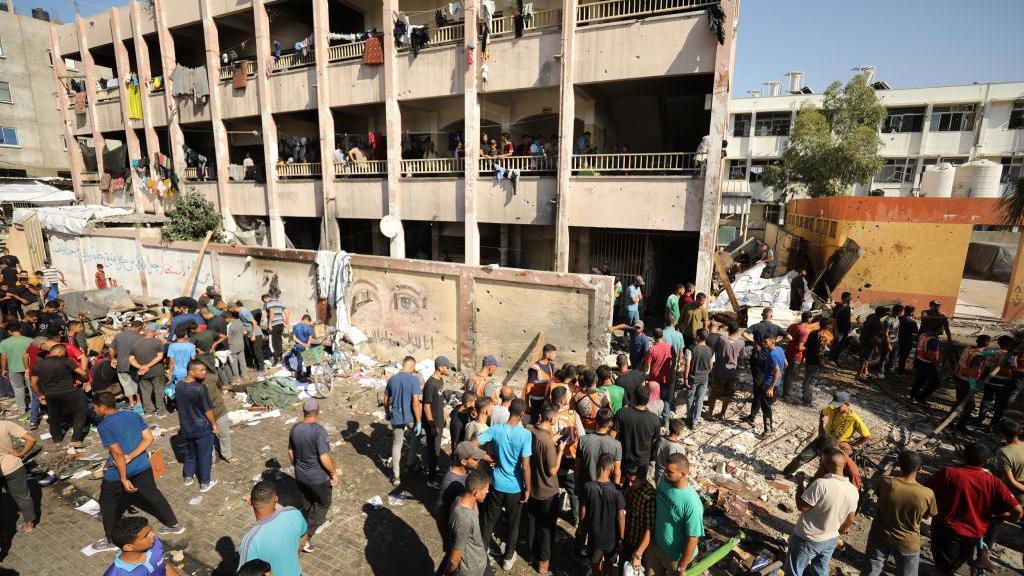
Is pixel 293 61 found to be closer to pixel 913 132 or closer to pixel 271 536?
pixel 271 536

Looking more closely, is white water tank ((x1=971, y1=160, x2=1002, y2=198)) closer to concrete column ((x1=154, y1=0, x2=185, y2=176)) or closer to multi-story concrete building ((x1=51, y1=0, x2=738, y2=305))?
multi-story concrete building ((x1=51, y1=0, x2=738, y2=305))

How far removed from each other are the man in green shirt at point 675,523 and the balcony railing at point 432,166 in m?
12.1

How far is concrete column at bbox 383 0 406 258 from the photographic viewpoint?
14234 millimetres

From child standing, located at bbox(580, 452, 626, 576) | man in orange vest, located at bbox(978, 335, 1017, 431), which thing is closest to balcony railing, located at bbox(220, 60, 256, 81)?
child standing, located at bbox(580, 452, 626, 576)

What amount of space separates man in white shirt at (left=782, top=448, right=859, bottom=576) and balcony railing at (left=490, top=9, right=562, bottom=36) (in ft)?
39.3

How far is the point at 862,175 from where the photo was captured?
23.7 metres

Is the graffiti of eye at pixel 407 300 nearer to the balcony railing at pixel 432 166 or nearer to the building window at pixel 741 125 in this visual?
the balcony railing at pixel 432 166

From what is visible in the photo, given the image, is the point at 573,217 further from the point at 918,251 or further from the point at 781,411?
the point at 918,251

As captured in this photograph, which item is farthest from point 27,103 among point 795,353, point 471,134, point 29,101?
point 795,353

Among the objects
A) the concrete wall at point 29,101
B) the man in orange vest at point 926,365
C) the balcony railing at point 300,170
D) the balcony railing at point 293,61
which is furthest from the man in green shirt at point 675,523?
the concrete wall at point 29,101

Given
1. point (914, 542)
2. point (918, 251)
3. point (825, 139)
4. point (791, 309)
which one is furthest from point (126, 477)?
point (825, 139)

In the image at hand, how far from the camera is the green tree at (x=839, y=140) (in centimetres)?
2305

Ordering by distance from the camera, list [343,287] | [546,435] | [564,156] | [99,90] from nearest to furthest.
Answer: [546,435]
[343,287]
[564,156]
[99,90]

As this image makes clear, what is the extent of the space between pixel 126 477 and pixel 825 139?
29.2 metres
